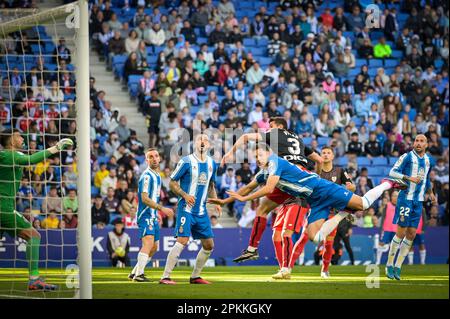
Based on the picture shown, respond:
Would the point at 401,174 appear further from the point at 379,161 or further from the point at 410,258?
the point at 379,161

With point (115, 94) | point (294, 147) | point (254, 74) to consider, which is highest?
point (254, 74)

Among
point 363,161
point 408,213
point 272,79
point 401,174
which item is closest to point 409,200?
point 408,213

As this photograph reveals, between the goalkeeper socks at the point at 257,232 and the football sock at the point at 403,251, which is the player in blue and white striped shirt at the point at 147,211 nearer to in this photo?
the goalkeeper socks at the point at 257,232

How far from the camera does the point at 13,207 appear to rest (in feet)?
47.5

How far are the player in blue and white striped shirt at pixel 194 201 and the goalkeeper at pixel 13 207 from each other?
2.14 m

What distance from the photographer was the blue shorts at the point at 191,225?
1524 cm

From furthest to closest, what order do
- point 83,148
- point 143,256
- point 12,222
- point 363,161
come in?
point 363,161 → point 143,256 → point 12,222 → point 83,148

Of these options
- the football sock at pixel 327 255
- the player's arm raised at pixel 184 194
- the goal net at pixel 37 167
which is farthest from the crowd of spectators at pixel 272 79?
the player's arm raised at pixel 184 194

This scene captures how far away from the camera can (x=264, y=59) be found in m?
30.3

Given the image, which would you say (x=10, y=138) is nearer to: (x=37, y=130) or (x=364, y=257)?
(x=37, y=130)

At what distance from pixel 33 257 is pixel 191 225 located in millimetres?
2555

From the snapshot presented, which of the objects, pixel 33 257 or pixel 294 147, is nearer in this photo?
pixel 33 257
